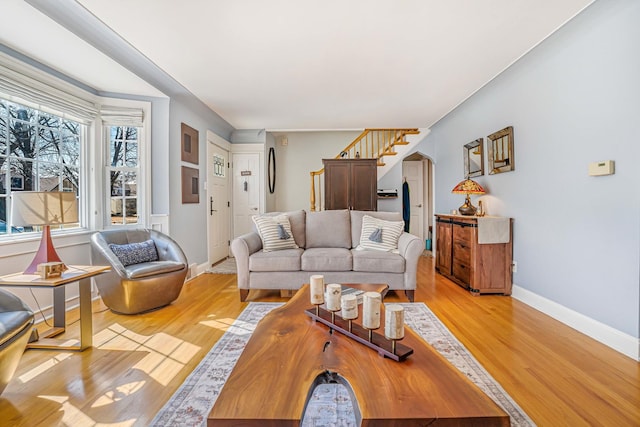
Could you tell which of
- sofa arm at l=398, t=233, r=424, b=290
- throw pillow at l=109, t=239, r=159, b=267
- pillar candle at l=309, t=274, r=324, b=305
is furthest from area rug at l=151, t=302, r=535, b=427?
throw pillow at l=109, t=239, r=159, b=267

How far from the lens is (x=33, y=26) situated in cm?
220

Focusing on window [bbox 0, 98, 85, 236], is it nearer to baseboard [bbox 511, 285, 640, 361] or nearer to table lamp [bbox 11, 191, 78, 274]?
table lamp [bbox 11, 191, 78, 274]

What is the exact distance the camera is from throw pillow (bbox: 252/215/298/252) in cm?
342

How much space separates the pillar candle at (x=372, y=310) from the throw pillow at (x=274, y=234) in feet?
7.21

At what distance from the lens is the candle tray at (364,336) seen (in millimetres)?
1236

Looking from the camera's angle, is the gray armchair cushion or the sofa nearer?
the gray armchair cushion

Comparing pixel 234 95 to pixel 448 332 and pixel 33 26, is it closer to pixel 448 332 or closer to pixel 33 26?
pixel 33 26

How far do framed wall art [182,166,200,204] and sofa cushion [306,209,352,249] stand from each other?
5.69 feet

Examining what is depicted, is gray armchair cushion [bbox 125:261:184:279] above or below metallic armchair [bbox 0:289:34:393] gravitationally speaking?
above

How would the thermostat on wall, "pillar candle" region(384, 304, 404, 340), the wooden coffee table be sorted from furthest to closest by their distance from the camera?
the thermostat on wall < "pillar candle" region(384, 304, 404, 340) < the wooden coffee table

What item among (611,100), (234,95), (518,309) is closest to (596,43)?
(611,100)

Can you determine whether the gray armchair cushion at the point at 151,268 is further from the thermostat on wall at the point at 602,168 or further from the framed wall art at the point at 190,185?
the thermostat on wall at the point at 602,168

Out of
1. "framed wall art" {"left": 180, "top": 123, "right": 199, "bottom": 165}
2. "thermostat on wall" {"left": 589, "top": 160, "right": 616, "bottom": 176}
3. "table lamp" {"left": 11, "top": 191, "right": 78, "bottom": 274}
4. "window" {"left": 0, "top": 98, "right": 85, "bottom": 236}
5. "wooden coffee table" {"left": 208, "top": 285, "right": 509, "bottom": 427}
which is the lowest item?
"wooden coffee table" {"left": 208, "top": 285, "right": 509, "bottom": 427}

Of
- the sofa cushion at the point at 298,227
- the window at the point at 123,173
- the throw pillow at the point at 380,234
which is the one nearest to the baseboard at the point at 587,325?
the throw pillow at the point at 380,234
